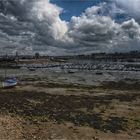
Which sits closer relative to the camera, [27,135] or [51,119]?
[27,135]

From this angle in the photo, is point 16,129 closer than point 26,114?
Yes

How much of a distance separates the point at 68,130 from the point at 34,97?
64.4ft

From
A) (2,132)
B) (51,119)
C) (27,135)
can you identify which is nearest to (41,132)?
(27,135)

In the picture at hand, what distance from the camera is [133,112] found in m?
34.7

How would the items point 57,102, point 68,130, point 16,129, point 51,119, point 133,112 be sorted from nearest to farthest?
point 16,129
point 68,130
point 51,119
point 133,112
point 57,102

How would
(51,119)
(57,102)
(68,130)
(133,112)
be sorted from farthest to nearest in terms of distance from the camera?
1. (57,102)
2. (133,112)
3. (51,119)
4. (68,130)

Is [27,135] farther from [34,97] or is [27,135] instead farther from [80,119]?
[34,97]

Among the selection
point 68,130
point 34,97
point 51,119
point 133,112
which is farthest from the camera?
point 34,97

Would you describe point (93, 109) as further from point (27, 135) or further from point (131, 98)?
point (27, 135)

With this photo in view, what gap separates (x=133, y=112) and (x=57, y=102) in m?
10.1

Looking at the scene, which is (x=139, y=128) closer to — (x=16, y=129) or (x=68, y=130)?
(x=68, y=130)

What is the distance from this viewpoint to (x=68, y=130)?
1006 inches

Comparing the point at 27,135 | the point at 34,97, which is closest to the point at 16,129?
the point at 27,135

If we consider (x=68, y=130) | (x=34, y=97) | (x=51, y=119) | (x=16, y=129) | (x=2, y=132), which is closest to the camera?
(x=2, y=132)
